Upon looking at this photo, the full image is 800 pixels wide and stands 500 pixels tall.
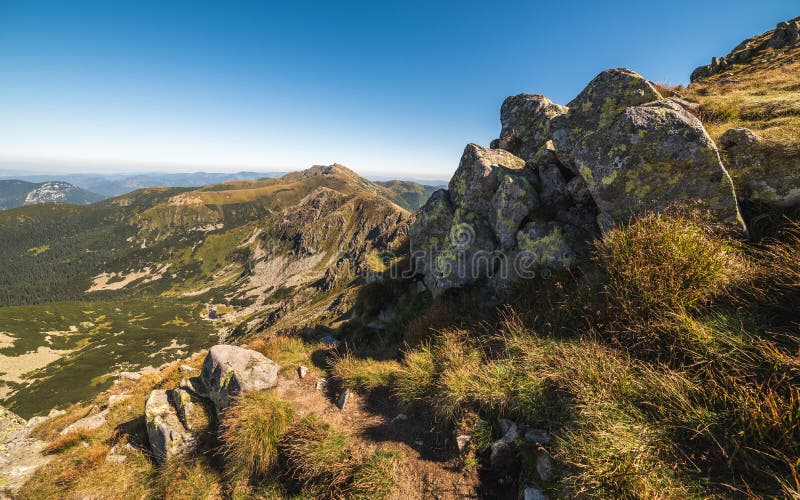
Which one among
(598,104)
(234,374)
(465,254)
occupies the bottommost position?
(234,374)

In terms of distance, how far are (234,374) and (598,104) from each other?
16.3 m

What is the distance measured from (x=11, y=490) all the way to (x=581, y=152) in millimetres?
23075

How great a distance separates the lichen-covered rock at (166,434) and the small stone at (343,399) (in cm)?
546

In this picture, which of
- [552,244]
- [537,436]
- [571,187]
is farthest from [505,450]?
[571,187]

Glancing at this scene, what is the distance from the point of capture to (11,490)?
1026 cm

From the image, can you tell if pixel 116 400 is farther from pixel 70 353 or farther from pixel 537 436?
pixel 70 353

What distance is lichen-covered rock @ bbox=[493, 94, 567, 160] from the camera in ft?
49.6

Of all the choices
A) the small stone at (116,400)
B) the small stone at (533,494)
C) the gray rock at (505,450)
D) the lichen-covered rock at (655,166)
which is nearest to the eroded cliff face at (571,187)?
the lichen-covered rock at (655,166)

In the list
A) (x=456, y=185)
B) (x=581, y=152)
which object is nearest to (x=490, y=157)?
(x=456, y=185)

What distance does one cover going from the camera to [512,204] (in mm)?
11211

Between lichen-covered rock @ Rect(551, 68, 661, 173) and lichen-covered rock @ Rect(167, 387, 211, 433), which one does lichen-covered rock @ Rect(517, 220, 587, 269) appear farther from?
lichen-covered rock @ Rect(167, 387, 211, 433)

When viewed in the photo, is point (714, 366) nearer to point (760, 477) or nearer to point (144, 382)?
point (760, 477)

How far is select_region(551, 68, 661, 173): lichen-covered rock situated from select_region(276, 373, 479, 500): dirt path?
32.4 ft

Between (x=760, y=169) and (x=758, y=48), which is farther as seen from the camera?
(x=758, y=48)
